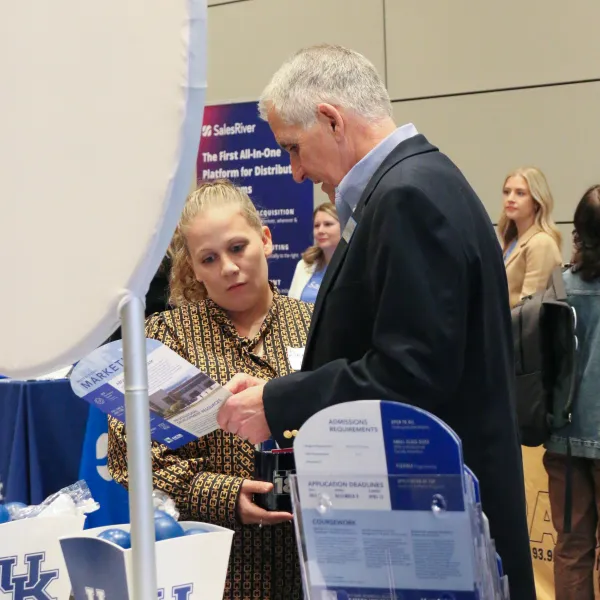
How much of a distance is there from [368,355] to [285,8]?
6.06m

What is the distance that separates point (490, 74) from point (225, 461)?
490cm

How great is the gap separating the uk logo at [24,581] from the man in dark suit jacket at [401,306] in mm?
344

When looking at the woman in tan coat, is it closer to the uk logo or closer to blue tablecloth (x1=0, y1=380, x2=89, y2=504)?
blue tablecloth (x1=0, y1=380, x2=89, y2=504)

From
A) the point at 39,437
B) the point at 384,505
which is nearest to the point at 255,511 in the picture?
the point at 384,505

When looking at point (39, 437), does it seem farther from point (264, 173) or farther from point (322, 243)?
point (264, 173)

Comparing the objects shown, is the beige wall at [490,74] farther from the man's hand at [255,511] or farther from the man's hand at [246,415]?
the man's hand at [246,415]

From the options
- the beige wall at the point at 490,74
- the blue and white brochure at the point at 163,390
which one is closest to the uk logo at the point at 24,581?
the blue and white brochure at the point at 163,390

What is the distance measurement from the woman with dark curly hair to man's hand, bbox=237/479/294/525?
1.95m

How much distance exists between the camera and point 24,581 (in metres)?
1.29

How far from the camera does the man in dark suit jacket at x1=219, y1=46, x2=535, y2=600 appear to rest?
128 centimetres

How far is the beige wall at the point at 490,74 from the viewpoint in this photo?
5.89m

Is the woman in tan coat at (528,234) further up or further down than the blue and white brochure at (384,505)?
further up

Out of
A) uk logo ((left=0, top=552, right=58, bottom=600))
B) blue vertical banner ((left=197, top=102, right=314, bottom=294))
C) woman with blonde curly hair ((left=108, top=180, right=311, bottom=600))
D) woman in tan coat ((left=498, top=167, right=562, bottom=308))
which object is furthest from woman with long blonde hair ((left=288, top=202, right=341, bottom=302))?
uk logo ((left=0, top=552, right=58, bottom=600))

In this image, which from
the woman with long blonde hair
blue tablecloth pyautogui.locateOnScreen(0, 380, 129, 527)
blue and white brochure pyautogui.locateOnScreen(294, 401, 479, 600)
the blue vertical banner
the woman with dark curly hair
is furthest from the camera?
the blue vertical banner
